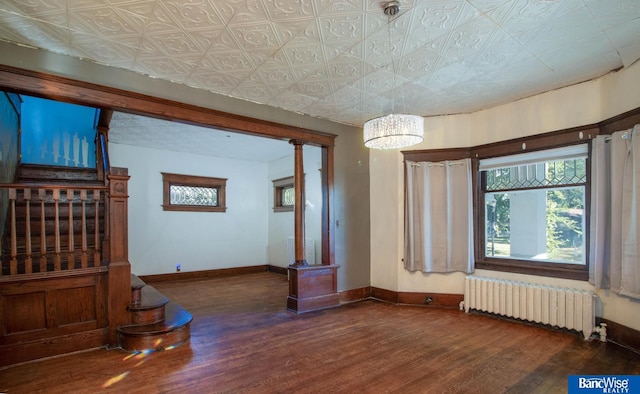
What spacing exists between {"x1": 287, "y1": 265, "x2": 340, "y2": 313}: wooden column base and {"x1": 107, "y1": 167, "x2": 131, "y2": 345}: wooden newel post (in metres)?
1.98

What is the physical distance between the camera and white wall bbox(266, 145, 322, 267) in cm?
632

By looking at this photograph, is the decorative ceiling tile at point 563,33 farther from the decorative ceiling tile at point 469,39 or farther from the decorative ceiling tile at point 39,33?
the decorative ceiling tile at point 39,33

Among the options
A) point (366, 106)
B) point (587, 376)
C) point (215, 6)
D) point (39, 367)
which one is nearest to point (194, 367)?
point (39, 367)

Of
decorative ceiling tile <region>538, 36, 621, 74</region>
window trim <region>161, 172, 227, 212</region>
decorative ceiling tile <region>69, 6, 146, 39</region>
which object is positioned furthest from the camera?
window trim <region>161, 172, 227, 212</region>

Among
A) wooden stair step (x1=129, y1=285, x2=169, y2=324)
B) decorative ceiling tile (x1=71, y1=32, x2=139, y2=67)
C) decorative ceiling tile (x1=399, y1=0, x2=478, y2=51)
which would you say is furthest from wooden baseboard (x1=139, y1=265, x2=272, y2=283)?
decorative ceiling tile (x1=399, y1=0, x2=478, y2=51)

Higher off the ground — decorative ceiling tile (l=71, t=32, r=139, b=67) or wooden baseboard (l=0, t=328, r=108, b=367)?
decorative ceiling tile (l=71, t=32, r=139, b=67)

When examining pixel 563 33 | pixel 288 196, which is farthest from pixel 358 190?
pixel 563 33

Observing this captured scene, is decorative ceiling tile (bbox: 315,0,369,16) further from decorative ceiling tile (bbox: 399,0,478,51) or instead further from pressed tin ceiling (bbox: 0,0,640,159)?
decorative ceiling tile (bbox: 399,0,478,51)

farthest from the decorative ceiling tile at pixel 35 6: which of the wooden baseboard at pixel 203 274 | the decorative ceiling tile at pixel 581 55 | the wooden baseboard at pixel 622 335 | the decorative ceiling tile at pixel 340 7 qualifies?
the wooden baseboard at pixel 622 335

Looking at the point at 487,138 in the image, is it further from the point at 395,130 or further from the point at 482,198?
the point at 395,130

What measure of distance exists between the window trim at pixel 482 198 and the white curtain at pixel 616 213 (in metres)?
0.17

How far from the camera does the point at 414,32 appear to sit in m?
2.53

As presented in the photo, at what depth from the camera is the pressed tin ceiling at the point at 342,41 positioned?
224 centimetres

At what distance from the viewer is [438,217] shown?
14.9 ft
